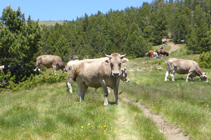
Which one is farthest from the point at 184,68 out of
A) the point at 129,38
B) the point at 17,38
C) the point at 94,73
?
the point at 129,38

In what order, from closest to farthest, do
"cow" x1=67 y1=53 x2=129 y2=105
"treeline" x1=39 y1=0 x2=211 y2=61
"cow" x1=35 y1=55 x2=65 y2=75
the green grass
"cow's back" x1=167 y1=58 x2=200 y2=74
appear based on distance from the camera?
the green grass, "cow" x1=67 y1=53 x2=129 y2=105, "cow's back" x1=167 y1=58 x2=200 y2=74, "cow" x1=35 y1=55 x2=65 y2=75, "treeline" x1=39 y1=0 x2=211 y2=61

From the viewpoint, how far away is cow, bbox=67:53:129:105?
344 inches

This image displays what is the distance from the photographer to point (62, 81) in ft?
66.0

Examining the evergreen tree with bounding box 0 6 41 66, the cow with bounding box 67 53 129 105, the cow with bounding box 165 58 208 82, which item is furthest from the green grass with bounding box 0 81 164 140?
the cow with bounding box 165 58 208 82

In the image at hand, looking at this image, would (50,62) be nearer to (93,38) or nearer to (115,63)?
(115,63)

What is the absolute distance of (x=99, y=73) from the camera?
9562 millimetres

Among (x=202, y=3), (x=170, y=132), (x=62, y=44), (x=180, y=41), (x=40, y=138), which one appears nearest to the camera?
(x=40, y=138)

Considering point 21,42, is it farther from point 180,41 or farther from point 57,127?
point 180,41

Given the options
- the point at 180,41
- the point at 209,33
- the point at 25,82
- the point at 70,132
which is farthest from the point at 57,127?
the point at 180,41

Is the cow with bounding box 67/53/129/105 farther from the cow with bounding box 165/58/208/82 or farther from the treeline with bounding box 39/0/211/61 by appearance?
the treeline with bounding box 39/0/211/61

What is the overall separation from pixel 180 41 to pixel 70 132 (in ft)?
287

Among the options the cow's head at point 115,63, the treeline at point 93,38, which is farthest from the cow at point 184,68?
the cow's head at point 115,63

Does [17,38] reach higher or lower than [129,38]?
lower

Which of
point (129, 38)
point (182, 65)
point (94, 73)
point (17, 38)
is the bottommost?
point (182, 65)
